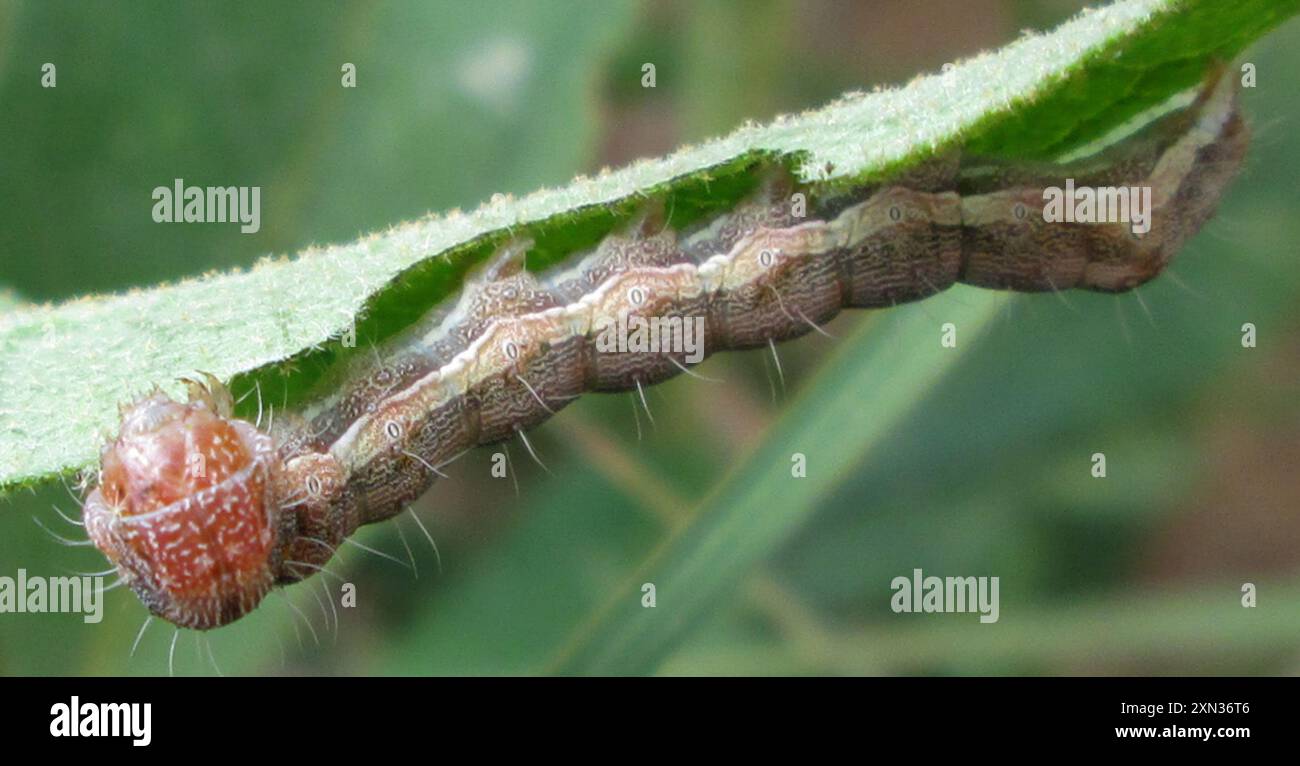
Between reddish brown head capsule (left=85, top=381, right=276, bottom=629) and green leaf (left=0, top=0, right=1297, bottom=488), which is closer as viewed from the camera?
green leaf (left=0, top=0, right=1297, bottom=488)

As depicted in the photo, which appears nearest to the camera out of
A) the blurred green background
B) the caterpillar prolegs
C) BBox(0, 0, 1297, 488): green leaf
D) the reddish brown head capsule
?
BBox(0, 0, 1297, 488): green leaf

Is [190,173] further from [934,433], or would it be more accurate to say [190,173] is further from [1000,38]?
[1000,38]

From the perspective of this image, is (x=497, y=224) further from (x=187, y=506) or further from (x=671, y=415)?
(x=671, y=415)

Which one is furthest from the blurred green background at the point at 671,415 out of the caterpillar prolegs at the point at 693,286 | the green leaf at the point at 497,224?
the green leaf at the point at 497,224

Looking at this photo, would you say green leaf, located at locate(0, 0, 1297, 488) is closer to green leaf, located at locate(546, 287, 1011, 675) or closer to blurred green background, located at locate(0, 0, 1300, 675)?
green leaf, located at locate(546, 287, 1011, 675)

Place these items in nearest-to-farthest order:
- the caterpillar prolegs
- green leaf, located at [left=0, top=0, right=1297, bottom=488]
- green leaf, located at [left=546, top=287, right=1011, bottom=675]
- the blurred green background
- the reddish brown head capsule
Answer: green leaf, located at [left=0, top=0, right=1297, bottom=488]
the reddish brown head capsule
the caterpillar prolegs
green leaf, located at [left=546, top=287, right=1011, bottom=675]
the blurred green background

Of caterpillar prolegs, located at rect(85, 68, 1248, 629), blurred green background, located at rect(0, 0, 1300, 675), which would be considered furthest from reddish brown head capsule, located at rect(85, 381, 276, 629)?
blurred green background, located at rect(0, 0, 1300, 675)
